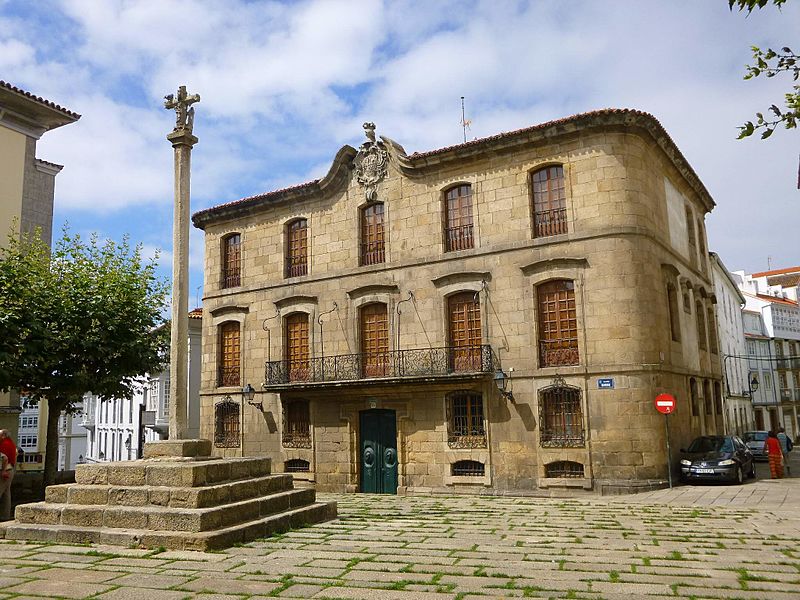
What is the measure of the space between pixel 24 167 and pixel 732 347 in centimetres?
3852

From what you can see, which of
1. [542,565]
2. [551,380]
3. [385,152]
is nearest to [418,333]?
[551,380]

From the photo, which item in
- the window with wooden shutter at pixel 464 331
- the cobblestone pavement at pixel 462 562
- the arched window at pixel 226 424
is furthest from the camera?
the arched window at pixel 226 424

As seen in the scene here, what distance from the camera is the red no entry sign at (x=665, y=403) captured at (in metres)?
16.7

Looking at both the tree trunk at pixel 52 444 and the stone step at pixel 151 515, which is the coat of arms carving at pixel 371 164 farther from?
the stone step at pixel 151 515

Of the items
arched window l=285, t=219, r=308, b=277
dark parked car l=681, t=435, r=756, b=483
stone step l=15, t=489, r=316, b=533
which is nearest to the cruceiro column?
stone step l=15, t=489, r=316, b=533

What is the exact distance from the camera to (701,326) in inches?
921

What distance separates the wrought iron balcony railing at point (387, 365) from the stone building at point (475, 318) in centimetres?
6

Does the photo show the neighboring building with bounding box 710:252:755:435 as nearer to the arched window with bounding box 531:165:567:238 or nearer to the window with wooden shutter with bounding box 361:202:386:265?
the arched window with bounding box 531:165:567:238

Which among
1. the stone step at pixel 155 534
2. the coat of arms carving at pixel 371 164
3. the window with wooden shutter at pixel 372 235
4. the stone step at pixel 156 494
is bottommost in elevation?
the stone step at pixel 155 534

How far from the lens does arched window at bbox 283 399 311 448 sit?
21.8m

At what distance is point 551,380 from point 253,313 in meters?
Answer: 10.5

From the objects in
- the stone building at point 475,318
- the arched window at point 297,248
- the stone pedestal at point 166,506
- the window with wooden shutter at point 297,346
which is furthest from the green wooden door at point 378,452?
the stone pedestal at point 166,506

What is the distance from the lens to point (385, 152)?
21.5 m

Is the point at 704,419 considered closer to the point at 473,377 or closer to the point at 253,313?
the point at 473,377
